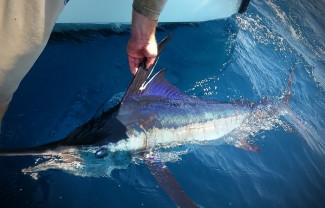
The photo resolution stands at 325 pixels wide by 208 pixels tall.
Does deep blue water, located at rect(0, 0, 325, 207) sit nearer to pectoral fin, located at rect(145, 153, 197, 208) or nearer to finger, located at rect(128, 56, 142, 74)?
pectoral fin, located at rect(145, 153, 197, 208)

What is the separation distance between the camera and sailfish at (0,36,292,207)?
2.11m

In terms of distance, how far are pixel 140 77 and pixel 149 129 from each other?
17.3 inches

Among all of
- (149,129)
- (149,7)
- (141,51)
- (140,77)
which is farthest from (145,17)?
(149,129)

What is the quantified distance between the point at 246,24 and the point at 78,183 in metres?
4.42

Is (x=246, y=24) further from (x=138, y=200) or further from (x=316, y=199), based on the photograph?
(x=138, y=200)

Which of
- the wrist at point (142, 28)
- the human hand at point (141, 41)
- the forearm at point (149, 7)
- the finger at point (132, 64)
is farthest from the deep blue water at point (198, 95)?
the forearm at point (149, 7)

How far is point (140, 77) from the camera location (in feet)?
7.76

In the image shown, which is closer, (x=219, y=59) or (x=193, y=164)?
(x=193, y=164)

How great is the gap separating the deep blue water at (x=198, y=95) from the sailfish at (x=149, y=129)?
177 mm

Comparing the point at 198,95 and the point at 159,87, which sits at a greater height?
the point at 159,87

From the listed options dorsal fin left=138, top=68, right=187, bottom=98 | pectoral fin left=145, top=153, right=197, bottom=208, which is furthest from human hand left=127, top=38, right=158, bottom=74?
pectoral fin left=145, top=153, right=197, bottom=208

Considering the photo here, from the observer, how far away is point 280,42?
6.25 meters

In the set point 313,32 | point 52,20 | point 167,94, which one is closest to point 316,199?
point 167,94

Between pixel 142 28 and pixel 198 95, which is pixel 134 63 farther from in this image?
pixel 198 95
